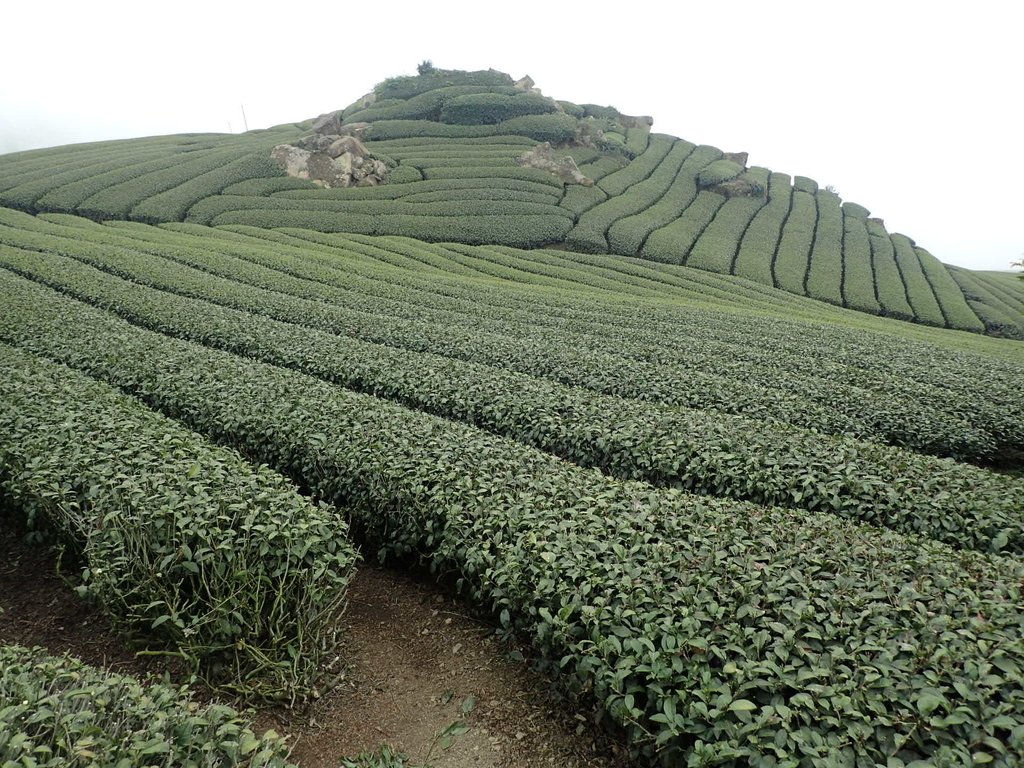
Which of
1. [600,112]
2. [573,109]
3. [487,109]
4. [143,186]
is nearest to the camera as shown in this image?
[143,186]

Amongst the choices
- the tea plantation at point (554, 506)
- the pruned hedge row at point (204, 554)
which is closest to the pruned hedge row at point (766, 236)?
the tea plantation at point (554, 506)

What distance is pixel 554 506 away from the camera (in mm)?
6598

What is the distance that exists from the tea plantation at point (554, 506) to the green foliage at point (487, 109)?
55.6 metres

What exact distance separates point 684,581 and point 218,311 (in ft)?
52.0

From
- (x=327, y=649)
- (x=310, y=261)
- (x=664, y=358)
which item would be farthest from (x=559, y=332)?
(x=310, y=261)

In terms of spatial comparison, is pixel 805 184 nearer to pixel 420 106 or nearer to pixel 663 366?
pixel 420 106

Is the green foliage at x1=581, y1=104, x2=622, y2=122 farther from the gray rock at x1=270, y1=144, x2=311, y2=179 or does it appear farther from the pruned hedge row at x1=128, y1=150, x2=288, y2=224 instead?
the pruned hedge row at x1=128, y1=150, x2=288, y2=224

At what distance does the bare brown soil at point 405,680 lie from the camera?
196 inches

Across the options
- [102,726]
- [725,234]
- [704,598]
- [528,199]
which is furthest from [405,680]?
[725,234]

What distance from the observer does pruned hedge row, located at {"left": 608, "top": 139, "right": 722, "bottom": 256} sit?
159 ft

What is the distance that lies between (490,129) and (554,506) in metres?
69.2

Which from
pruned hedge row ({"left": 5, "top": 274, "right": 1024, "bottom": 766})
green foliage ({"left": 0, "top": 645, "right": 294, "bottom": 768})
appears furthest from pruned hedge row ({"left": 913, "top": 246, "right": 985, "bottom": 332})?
green foliage ({"left": 0, "top": 645, "right": 294, "bottom": 768})

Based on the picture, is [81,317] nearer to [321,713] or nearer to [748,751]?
[321,713]

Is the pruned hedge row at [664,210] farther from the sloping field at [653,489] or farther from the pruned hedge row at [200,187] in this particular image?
the sloping field at [653,489]
